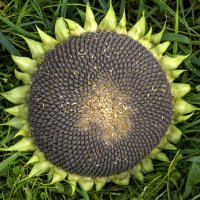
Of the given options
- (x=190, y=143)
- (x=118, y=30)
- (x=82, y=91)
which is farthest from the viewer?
(x=190, y=143)

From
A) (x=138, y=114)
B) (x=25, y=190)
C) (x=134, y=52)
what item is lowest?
(x=25, y=190)

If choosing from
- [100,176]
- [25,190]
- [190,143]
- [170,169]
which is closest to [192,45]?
[190,143]

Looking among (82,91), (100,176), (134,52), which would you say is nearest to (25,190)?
(100,176)

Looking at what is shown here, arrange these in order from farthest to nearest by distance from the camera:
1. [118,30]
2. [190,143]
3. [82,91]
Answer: [190,143], [118,30], [82,91]

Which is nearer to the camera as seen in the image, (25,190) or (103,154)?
(103,154)

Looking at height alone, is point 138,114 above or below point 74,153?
above

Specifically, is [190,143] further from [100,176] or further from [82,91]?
[82,91]

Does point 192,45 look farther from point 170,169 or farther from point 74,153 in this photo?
point 74,153
